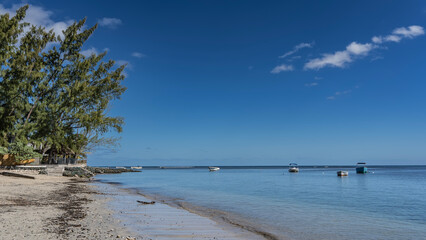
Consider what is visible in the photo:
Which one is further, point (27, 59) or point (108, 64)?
point (108, 64)

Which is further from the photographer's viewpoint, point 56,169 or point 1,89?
point 56,169

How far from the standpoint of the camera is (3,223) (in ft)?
28.5

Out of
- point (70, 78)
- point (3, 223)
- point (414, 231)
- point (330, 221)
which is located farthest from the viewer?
point (70, 78)

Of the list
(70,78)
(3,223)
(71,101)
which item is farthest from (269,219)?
(70,78)

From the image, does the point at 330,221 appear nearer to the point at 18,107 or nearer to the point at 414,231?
the point at 414,231

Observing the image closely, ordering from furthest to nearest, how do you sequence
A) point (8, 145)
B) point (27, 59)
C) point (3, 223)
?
point (27, 59)
point (8, 145)
point (3, 223)

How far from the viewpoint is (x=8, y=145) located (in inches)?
1321

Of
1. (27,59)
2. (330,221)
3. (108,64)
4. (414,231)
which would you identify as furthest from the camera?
(108,64)

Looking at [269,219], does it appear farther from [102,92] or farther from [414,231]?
[102,92]

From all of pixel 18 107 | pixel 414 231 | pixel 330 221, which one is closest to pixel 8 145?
pixel 18 107

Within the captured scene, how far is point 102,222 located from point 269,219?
895 cm

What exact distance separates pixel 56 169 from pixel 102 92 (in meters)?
12.9

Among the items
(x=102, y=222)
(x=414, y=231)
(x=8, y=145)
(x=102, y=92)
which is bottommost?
(x=414, y=231)

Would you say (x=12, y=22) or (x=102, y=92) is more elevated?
(x=12, y=22)
